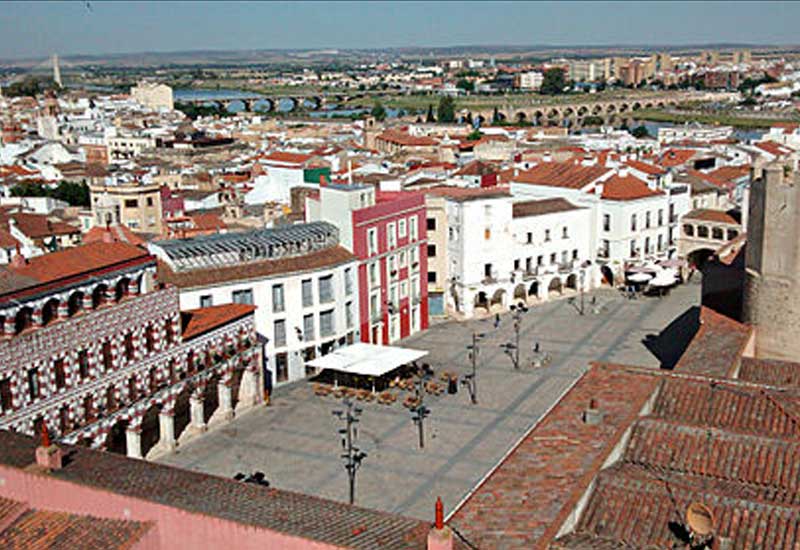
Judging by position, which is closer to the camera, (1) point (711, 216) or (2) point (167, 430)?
(2) point (167, 430)

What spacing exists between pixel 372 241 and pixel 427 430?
663 inches

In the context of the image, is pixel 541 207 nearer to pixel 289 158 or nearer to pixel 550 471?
pixel 289 158

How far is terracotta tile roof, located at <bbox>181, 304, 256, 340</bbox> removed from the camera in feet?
150

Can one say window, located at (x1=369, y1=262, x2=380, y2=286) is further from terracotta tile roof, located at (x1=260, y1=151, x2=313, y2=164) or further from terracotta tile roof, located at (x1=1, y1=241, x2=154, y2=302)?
terracotta tile roof, located at (x1=260, y1=151, x2=313, y2=164)

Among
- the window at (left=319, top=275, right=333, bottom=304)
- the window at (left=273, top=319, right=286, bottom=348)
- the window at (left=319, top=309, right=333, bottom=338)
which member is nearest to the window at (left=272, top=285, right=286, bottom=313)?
the window at (left=273, top=319, right=286, bottom=348)

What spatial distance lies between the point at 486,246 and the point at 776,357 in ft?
92.0

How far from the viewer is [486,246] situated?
222 feet

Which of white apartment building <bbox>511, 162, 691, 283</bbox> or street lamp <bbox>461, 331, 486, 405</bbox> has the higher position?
white apartment building <bbox>511, 162, 691, 283</bbox>

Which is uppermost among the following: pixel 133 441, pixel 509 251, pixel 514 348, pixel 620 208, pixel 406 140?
pixel 620 208

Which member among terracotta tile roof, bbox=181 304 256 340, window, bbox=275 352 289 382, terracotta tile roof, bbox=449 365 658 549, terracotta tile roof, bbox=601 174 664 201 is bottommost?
window, bbox=275 352 289 382

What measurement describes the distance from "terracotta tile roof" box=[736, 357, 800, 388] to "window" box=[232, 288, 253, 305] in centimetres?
2661

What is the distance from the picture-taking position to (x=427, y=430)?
4575 cm

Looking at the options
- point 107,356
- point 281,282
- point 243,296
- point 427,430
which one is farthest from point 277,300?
point 107,356

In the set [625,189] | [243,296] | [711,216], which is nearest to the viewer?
[243,296]
